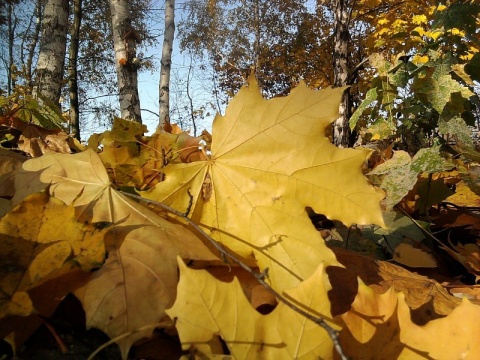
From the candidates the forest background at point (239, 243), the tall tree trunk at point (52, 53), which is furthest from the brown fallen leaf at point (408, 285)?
the tall tree trunk at point (52, 53)

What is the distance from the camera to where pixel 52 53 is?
4.25 m

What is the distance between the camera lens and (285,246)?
373 mm

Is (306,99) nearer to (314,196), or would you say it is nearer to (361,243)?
(314,196)

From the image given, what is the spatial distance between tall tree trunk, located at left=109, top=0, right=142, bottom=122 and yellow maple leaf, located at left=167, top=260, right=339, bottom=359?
459 cm

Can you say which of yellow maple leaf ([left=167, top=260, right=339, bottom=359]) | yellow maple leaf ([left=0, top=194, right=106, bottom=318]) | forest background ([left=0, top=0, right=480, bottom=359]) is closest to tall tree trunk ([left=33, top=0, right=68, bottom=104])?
forest background ([left=0, top=0, right=480, bottom=359])

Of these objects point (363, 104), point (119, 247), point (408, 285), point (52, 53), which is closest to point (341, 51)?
point (52, 53)

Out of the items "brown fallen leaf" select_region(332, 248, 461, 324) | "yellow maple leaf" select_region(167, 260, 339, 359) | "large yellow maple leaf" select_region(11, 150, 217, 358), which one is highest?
"large yellow maple leaf" select_region(11, 150, 217, 358)

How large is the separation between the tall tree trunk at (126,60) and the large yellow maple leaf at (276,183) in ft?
14.4

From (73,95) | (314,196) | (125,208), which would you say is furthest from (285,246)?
(73,95)

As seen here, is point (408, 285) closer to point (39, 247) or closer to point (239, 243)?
point (239, 243)

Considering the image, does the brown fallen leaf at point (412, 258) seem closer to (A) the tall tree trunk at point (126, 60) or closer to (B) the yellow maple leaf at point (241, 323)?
(B) the yellow maple leaf at point (241, 323)

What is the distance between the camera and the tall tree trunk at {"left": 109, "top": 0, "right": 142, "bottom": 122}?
4645mm

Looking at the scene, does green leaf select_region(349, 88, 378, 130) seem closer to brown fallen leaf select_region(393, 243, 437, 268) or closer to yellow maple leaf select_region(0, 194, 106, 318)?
brown fallen leaf select_region(393, 243, 437, 268)

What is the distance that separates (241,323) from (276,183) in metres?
0.19
